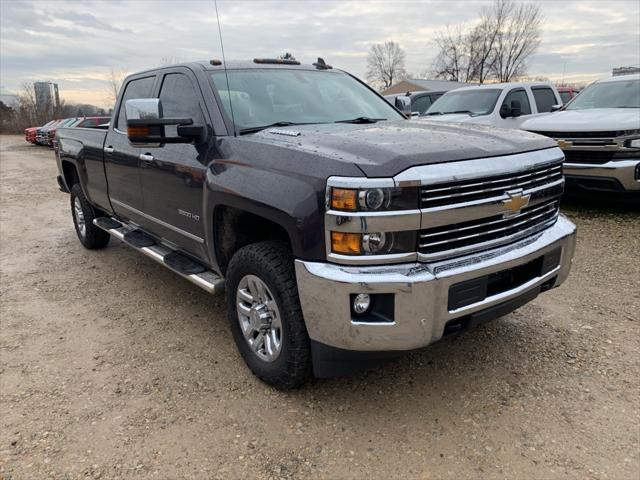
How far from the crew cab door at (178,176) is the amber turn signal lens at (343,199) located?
4.00 feet

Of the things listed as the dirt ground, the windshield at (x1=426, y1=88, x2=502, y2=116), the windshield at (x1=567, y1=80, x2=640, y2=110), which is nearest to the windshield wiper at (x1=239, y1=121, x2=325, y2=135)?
the dirt ground

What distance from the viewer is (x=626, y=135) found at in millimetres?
6344

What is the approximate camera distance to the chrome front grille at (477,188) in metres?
2.35

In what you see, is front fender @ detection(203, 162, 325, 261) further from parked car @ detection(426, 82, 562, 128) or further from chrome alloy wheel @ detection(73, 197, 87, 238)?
parked car @ detection(426, 82, 562, 128)

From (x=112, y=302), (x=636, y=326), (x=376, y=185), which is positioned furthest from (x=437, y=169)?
(x=112, y=302)

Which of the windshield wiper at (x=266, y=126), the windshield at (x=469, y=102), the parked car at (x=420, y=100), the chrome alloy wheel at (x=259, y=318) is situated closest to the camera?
the chrome alloy wheel at (x=259, y=318)

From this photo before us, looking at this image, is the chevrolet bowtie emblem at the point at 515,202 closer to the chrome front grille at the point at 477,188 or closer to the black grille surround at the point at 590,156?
the chrome front grille at the point at 477,188

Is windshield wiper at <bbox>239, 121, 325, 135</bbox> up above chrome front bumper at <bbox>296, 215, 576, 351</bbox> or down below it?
above

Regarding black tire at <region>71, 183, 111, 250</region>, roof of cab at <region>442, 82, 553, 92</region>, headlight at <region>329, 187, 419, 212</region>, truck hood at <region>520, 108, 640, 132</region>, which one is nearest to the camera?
headlight at <region>329, 187, 419, 212</region>

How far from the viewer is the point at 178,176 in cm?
353

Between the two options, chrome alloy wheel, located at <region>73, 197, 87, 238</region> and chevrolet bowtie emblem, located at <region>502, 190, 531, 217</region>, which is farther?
chrome alloy wheel, located at <region>73, 197, 87, 238</region>

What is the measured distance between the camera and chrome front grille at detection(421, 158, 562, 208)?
235cm

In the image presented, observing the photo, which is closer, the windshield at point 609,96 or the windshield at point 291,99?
the windshield at point 291,99

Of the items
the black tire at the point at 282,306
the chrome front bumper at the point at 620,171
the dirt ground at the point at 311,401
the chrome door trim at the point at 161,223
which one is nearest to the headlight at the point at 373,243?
the black tire at the point at 282,306
